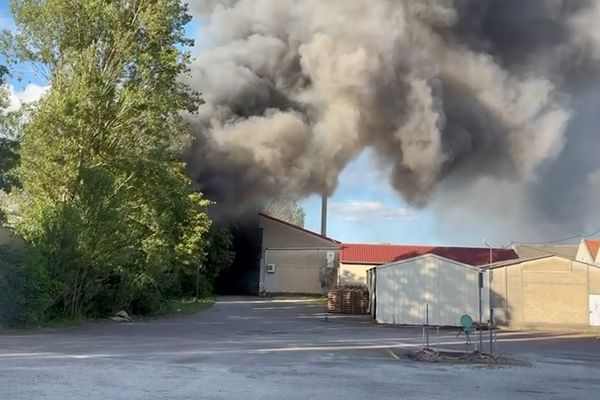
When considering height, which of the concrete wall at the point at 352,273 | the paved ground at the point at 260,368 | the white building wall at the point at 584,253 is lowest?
the paved ground at the point at 260,368

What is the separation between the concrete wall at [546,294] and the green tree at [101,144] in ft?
44.4

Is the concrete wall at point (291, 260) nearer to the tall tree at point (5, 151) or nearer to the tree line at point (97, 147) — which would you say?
the tree line at point (97, 147)

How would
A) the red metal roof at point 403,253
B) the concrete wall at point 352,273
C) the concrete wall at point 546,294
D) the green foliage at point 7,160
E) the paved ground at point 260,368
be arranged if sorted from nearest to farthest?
the paved ground at point 260,368, the green foliage at point 7,160, the concrete wall at point 546,294, the red metal roof at point 403,253, the concrete wall at point 352,273

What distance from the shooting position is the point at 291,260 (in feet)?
165

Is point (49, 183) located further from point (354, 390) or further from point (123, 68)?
point (354, 390)

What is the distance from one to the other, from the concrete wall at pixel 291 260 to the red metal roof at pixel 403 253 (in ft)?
11.9

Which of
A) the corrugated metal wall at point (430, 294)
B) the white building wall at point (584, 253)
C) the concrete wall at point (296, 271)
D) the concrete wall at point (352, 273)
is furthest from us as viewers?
the white building wall at point (584, 253)

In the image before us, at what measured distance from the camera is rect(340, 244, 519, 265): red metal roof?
1715 inches

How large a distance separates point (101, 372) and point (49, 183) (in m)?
13.8

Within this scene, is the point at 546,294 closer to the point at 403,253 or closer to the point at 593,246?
the point at 403,253

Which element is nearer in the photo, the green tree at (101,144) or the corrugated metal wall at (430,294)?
the green tree at (101,144)

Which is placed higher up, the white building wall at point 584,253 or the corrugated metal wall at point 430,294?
the white building wall at point 584,253

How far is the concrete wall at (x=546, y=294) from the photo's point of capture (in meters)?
26.4

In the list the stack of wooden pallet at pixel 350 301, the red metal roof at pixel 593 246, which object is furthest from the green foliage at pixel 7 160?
the red metal roof at pixel 593 246
